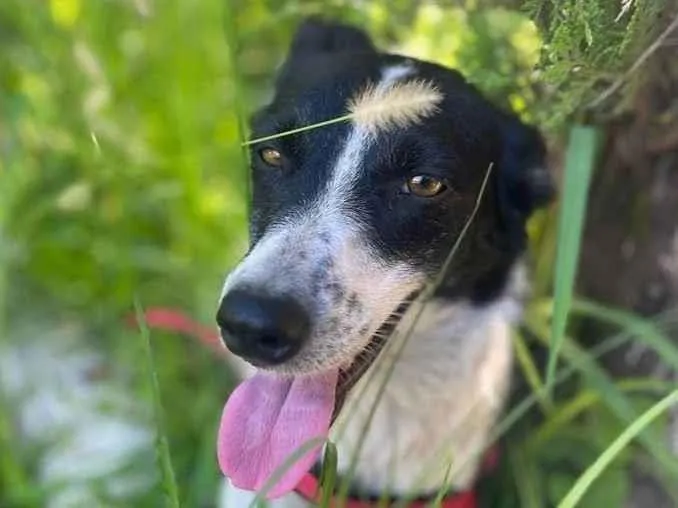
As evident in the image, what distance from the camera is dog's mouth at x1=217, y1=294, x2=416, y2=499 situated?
1.85 m

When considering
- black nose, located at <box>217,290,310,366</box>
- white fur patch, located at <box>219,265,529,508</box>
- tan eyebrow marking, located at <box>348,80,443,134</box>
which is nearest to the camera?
black nose, located at <box>217,290,310,366</box>

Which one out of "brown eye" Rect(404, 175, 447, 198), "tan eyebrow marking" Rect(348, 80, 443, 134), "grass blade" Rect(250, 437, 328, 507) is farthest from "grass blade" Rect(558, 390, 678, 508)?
"tan eyebrow marking" Rect(348, 80, 443, 134)

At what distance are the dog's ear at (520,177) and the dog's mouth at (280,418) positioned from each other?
32cm

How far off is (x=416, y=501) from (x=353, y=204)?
2.12 feet

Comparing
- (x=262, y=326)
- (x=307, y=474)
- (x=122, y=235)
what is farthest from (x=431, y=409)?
(x=122, y=235)

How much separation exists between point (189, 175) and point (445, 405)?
1011 millimetres

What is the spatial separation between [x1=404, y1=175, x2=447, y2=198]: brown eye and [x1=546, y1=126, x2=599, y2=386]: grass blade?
0.24 metres

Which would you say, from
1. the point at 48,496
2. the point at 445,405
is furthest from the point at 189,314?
the point at 445,405

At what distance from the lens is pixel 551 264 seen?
103 inches

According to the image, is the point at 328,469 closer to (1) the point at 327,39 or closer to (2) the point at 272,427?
(2) the point at 272,427

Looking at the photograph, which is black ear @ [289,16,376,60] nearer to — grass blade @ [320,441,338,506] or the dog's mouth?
the dog's mouth

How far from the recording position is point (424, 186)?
6.13 ft

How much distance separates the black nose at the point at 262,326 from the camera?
5.49 feet

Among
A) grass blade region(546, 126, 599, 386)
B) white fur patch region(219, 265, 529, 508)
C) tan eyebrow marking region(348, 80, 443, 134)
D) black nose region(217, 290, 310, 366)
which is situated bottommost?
white fur patch region(219, 265, 529, 508)
